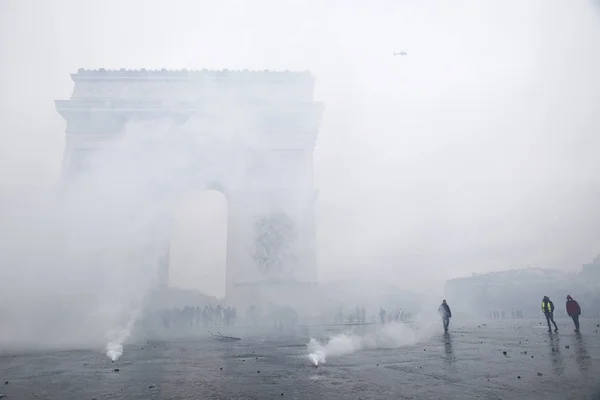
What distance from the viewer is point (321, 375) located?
15.4 feet

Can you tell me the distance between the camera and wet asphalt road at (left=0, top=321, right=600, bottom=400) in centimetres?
372

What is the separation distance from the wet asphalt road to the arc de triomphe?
37.7ft

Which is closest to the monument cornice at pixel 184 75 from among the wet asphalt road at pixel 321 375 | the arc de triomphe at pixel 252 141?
the arc de triomphe at pixel 252 141

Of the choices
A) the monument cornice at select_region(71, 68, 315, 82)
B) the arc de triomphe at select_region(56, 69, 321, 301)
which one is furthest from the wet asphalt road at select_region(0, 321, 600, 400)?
the monument cornice at select_region(71, 68, 315, 82)

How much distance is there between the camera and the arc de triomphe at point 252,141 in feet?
61.4

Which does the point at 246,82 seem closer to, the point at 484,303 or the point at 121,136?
the point at 121,136

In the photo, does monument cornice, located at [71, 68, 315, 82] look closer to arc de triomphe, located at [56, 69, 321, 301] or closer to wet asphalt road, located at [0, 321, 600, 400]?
arc de triomphe, located at [56, 69, 321, 301]

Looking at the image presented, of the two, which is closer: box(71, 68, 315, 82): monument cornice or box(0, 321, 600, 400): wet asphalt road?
box(0, 321, 600, 400): wet asphalt road

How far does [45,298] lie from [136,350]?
598 centimetres

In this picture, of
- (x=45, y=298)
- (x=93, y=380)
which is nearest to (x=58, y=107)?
(x=45, y=298)

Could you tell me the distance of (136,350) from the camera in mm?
8094

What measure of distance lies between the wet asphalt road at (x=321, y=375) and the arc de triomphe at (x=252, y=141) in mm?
11492

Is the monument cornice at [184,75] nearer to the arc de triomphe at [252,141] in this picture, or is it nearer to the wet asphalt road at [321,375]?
the arc de triomphe at [252,141]

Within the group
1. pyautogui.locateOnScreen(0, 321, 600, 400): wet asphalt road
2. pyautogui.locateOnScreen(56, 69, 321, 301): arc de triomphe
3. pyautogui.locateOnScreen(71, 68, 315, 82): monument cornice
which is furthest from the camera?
pyautogui.locateOnScreen(71, 68, 315, 82): monument cornice
